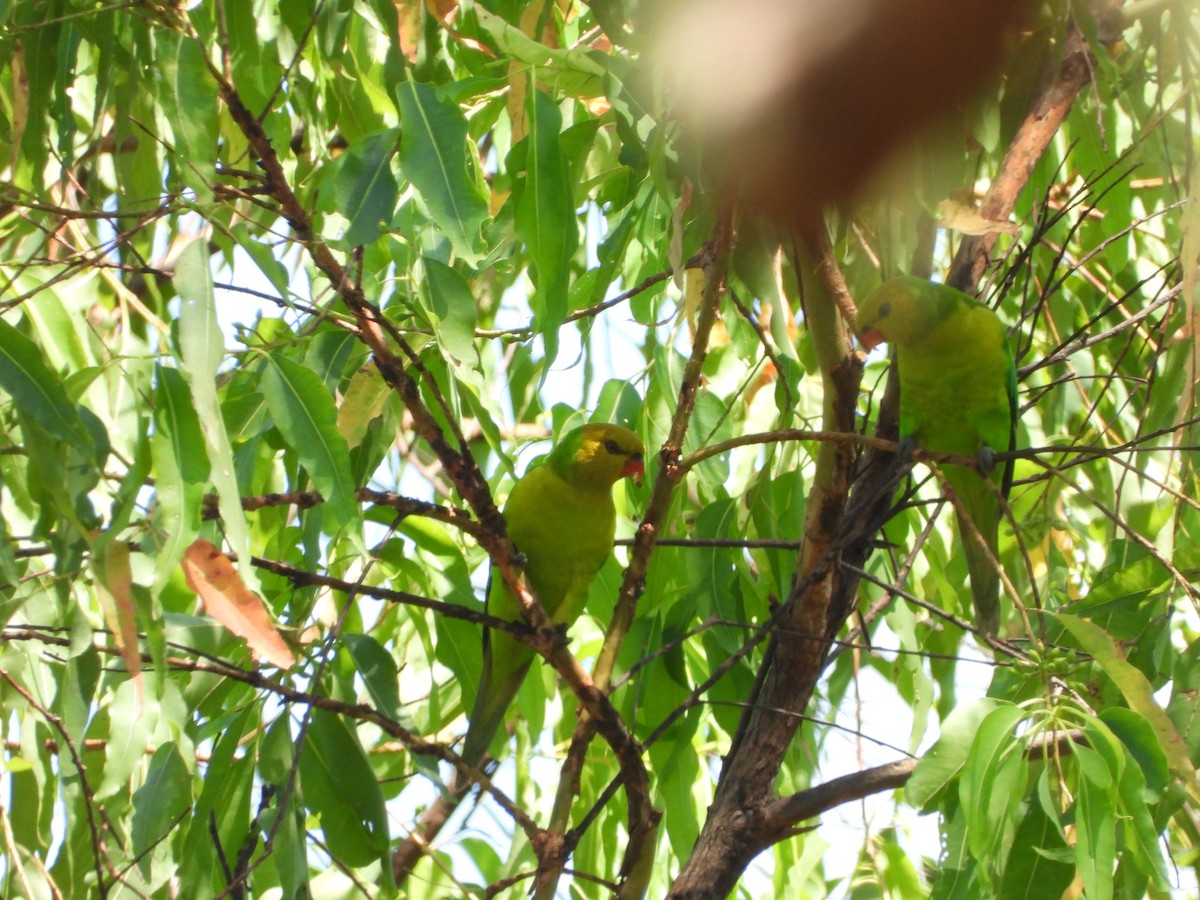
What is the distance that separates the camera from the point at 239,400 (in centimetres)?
207

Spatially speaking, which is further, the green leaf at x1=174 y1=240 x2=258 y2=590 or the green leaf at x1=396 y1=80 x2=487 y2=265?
the green leaf at x1=396 y1=80 x2=487 y2=265

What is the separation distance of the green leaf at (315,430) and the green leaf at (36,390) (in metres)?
0.27

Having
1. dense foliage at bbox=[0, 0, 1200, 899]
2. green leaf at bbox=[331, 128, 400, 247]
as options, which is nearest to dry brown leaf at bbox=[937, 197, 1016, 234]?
dense foliage at bbox=[0, 0, 1200, 899]

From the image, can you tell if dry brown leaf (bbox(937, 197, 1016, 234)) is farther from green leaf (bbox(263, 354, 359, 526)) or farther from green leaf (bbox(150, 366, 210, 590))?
green leaf (bbox(150, 366, 210, 590))

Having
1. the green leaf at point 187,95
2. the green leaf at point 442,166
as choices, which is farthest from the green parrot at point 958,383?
the green leaf at point 187,95

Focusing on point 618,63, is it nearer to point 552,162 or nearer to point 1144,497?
point 552,162

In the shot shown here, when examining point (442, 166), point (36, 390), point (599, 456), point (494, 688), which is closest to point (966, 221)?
point (442, 166)

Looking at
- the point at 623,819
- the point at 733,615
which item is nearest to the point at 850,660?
the point at 733,615

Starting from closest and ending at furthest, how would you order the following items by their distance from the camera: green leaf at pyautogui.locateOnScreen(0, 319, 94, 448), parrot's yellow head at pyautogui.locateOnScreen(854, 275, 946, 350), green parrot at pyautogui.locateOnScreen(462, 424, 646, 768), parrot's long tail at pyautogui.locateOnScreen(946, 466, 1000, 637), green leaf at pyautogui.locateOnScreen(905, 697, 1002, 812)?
green leaf at pyautogui.locateOnScreen(0, 319, 94, 448) → green leaf at pyautogui.locateOnScreen(905, 697, 1002, 812) → parrot's yellow head at pyautogui.locateOnScreen(854, 275, 946, 350) → parrot's long tail at pyautogui.locateOnScreen(946, 466, 1000, 637) → green parrot at pyautogui.locateOnScreen(462, 424, 646, 768)

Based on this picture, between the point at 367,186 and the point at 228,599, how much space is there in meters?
0.69

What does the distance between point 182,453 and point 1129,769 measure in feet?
4.42

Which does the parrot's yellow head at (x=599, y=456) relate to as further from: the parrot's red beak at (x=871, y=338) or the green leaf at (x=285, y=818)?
the green leaf at (x=285, y=818)

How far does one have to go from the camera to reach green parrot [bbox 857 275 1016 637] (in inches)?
106

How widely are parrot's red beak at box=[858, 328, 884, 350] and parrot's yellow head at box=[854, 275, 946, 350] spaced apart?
0.01 m
